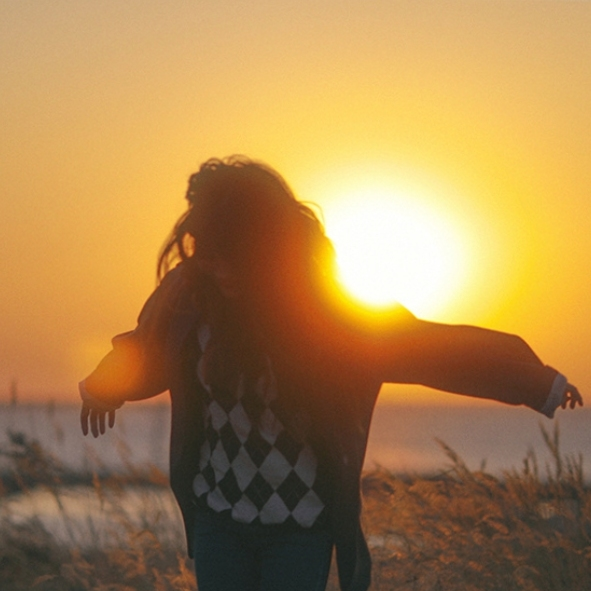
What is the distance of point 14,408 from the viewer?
18.7 ft

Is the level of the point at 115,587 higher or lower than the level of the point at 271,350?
lower

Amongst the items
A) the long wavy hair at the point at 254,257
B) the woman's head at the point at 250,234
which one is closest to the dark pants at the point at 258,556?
the long wavy hair at the point at 254,257

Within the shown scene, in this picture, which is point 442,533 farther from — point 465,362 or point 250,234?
point 250,234

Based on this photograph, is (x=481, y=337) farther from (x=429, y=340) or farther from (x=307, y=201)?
(x=307, y=201)

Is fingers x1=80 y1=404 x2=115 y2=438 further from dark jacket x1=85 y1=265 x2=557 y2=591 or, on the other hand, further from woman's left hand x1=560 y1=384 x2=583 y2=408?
woman's left hand x1=560 y1=384 x2=583 y2=408

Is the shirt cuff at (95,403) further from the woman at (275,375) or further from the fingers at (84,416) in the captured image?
the woman at (275,375)

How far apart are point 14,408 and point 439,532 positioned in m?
2.01

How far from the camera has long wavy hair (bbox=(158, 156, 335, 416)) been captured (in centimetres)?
338

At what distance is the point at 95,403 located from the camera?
12.4 ft

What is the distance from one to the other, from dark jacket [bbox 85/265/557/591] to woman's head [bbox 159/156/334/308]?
0.16 meters

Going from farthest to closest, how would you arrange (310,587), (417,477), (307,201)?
(417,477)
(307,201)
(310,587)

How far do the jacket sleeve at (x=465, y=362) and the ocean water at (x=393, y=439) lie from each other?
946mm

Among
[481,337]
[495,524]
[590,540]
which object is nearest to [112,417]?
[481,337]

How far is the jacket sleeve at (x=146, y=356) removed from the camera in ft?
11.7
